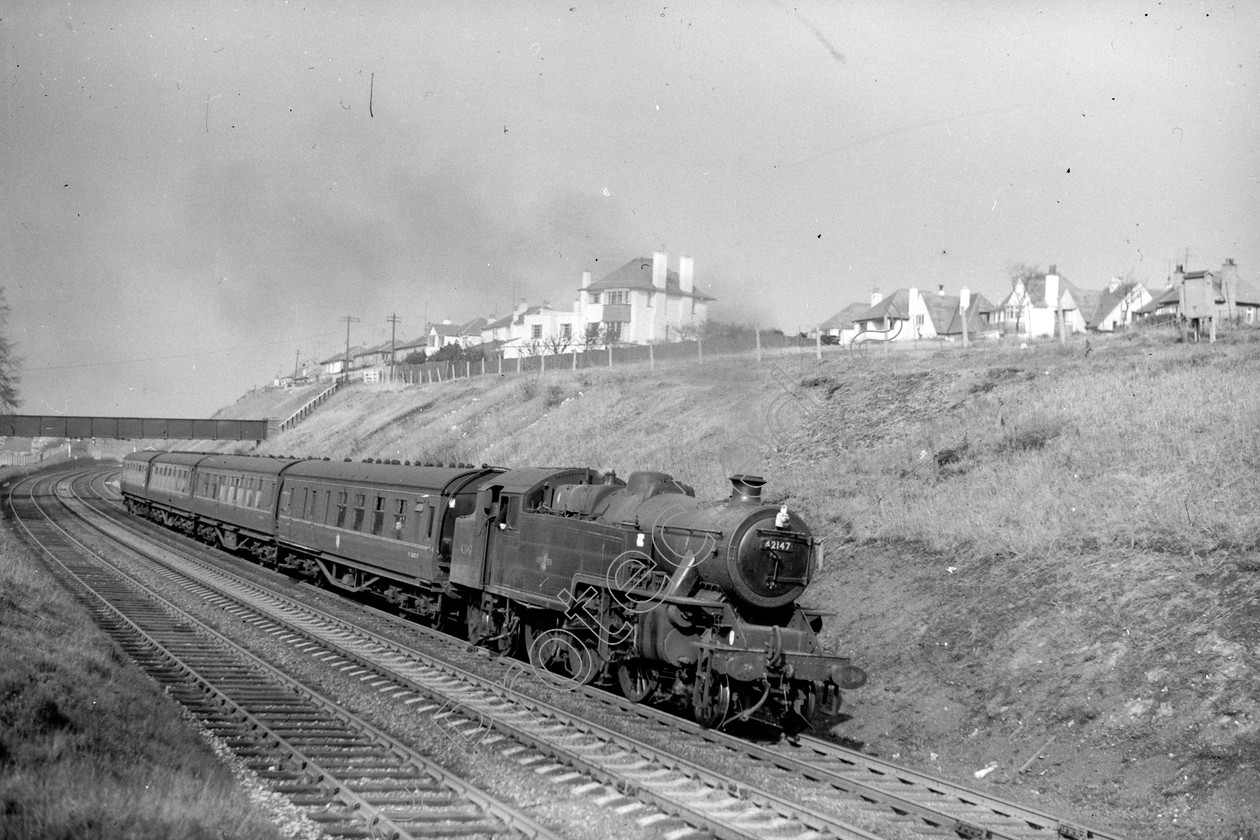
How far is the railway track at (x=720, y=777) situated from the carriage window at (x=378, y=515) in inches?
286

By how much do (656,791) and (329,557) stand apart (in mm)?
15725

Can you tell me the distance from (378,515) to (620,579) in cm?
954

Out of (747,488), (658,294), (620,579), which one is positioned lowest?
(620,579)

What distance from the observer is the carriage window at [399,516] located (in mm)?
19125

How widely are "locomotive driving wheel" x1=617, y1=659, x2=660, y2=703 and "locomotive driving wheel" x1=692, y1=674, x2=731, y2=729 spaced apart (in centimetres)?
126

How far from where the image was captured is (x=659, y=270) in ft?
63.6

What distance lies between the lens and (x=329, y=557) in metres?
22.9

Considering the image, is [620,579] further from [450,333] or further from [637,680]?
[450,333]

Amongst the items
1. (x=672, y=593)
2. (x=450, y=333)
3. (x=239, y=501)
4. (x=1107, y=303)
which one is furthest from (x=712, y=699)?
(x=450, y=333)

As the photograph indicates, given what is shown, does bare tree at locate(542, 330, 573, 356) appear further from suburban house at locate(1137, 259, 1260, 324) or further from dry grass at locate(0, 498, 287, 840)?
dry grass at locate(0, 498, 287, 840)

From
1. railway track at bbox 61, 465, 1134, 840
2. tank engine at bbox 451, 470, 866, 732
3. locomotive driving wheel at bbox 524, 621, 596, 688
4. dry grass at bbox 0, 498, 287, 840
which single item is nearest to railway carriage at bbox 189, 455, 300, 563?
dry grass at bbox 0, 498, 287, 840

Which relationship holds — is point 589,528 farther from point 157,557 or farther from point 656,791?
point 157,557

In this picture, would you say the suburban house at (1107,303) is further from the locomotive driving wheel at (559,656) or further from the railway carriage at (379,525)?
the locomotive driving wheel at (559,656)

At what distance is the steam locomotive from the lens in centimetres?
1117
